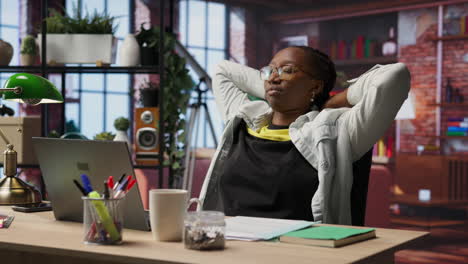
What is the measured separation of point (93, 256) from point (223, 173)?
1.00 m

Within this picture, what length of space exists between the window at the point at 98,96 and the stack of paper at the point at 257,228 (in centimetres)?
699

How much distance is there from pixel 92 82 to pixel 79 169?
7.39m

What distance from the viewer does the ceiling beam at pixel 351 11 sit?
8680mm

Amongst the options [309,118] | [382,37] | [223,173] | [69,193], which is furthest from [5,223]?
[382,37]

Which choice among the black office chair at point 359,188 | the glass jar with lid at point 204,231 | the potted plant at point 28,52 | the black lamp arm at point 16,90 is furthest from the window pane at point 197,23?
the glass jar with lid at point 204,231

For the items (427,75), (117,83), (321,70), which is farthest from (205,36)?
(321,70)

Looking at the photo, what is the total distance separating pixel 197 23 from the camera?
32.0ft

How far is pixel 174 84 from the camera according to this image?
4.05 metres

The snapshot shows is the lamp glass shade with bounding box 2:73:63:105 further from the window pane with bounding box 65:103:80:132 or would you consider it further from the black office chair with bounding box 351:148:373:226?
the window pane with bounding box 65:103:80:132

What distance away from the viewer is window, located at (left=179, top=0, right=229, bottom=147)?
9609 millimetres

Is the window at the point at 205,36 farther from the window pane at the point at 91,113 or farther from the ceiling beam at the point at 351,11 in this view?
the window pane at the point at 91,113

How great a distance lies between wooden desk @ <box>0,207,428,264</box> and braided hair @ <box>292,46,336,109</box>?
2.75 ft

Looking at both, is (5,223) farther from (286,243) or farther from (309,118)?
(309,118)

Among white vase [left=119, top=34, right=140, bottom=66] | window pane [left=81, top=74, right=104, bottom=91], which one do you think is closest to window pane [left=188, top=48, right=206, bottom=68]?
window pane [left=81, top=74, right=104, bottom=91]
